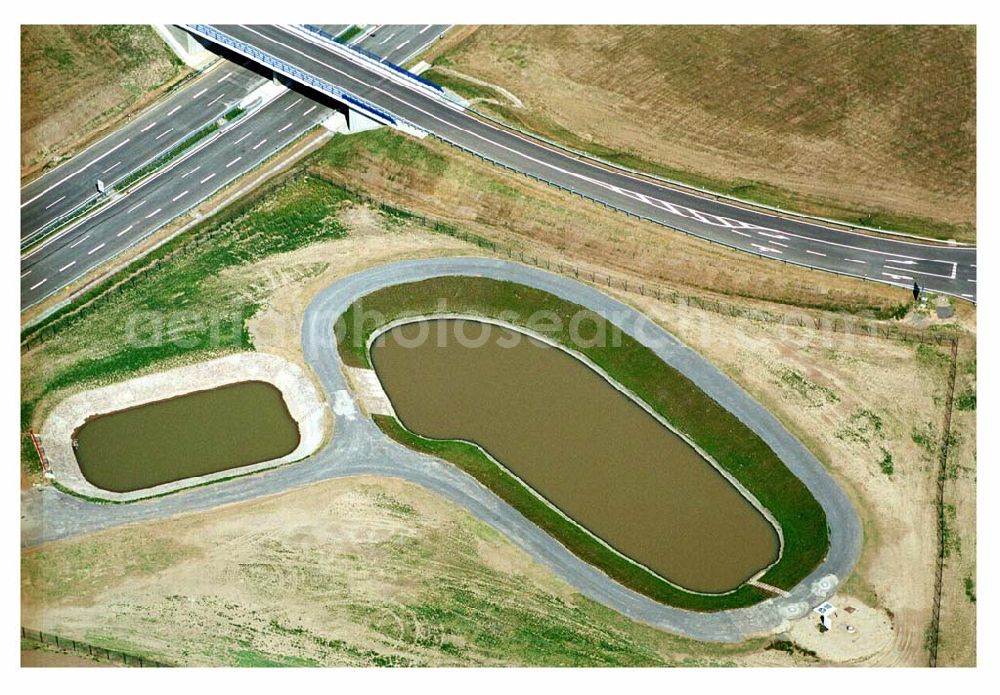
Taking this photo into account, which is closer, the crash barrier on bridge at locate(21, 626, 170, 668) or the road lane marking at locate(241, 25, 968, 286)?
the crash barrier on bridge at locate(21, 626, 170, 668)

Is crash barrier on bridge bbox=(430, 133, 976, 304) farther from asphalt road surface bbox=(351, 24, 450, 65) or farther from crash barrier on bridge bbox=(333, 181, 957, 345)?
asphalt road surface bbox=(351, 24, 450, 65)

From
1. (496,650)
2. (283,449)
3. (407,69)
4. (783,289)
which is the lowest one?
(496,650)

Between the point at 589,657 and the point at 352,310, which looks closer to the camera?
the point at 589,657

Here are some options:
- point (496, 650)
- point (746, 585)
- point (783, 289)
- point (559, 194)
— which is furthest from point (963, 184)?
point (496, 650)

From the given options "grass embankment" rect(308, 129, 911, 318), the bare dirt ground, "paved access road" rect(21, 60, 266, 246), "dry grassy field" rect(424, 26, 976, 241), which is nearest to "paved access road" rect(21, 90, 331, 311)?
"paved access road" rect(21, 60, 266, 246)

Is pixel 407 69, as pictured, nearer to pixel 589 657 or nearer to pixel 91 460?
pixel 91 460

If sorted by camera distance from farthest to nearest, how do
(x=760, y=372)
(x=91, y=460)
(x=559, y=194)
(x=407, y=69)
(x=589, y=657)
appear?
1. (x=407, y=69)
2. (x=559, y=194)
3. (x=760, y=372)
4. (x=91, y=460)
5. (x=589, y=657)

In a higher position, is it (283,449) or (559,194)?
(559,194)

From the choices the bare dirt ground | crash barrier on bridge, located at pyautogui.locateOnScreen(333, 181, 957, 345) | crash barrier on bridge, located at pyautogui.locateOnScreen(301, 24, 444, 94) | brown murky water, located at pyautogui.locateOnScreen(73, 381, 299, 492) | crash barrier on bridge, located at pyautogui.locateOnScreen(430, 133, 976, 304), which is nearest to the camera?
the bare dirt ground
